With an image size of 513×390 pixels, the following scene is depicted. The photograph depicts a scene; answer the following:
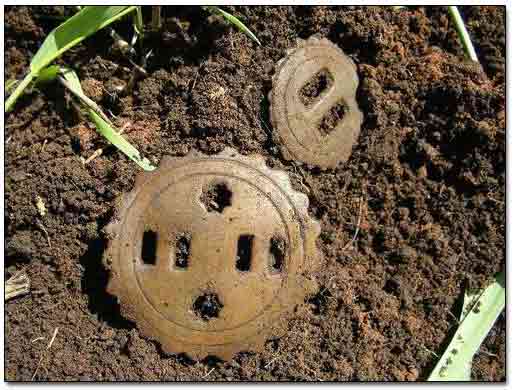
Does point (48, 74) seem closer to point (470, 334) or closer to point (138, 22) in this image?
point (138, 22)

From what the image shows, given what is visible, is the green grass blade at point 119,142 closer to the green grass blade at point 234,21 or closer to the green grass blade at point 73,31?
the green grass blade at point 73,31

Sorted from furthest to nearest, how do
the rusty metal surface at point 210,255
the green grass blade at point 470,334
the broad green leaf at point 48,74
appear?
the green grass blade at point 470,334
the broad green leaf at point 48,74
the rusty metal surface at point 210,255

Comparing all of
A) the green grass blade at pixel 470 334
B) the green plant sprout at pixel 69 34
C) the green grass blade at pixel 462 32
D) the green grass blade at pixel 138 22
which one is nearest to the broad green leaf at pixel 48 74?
the green plant sprout at pixel 69 34

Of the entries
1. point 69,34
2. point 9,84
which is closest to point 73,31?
point 69,34

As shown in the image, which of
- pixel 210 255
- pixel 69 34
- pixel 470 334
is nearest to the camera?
pixel 210 255

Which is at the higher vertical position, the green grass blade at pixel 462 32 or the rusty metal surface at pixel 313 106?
the green grass blade at pixel 462 32

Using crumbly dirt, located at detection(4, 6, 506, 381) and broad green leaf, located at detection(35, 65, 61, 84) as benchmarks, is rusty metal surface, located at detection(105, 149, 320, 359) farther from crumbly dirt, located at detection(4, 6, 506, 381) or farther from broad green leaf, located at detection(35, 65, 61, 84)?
broad green leaf, located at detection(35, 65, 61, 84)

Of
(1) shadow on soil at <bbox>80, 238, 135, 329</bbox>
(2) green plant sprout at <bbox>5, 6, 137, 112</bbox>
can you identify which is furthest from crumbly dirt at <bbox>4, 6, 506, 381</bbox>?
(2) green plant sprout at <bbox>5, 6, 137, 112</bbox>
